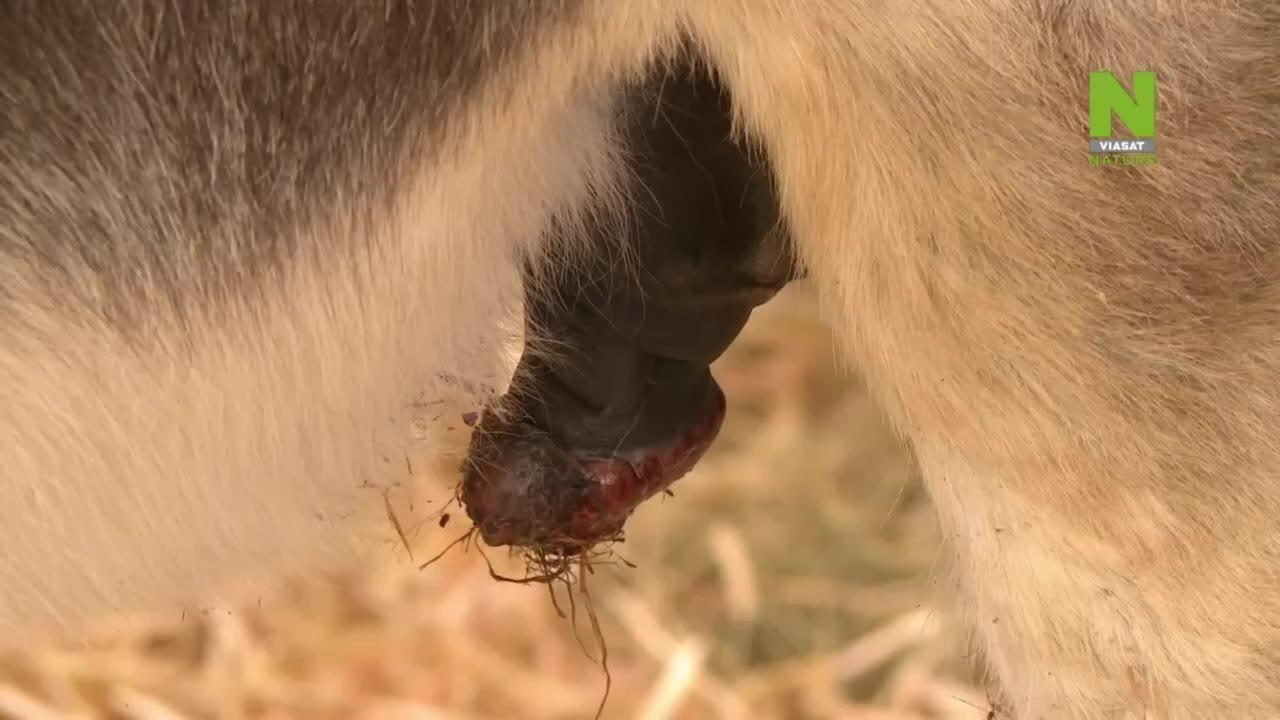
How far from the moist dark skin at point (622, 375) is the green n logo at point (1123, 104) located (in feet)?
0.64

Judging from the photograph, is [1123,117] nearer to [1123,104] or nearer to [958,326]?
[1123,104]

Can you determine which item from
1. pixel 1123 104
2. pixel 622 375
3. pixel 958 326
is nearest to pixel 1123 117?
pixel 1123 104

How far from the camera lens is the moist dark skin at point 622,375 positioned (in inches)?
27.9

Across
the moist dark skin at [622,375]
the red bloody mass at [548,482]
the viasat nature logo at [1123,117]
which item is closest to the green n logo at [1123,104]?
the viasat nature logo at [1123,117]

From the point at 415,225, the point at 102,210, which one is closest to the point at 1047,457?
the point at 415,225

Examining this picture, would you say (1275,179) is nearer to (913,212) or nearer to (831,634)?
(913,212)

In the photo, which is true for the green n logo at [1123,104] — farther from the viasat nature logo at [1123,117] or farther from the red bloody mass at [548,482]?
the red bloody mass at [548,482]

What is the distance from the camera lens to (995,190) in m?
0.56

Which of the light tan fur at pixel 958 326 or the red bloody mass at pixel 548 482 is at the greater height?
the light tan fur at pixel 958 326

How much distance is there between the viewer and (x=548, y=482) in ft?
2.53

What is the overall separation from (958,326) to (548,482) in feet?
0.91

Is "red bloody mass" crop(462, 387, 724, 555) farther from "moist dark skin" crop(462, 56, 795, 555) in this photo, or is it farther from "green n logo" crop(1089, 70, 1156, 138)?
"green n logo" crop(1089, 70, 1156, 138)

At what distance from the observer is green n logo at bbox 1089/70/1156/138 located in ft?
1.76

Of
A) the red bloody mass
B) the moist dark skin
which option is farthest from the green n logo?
the red bloody mass
